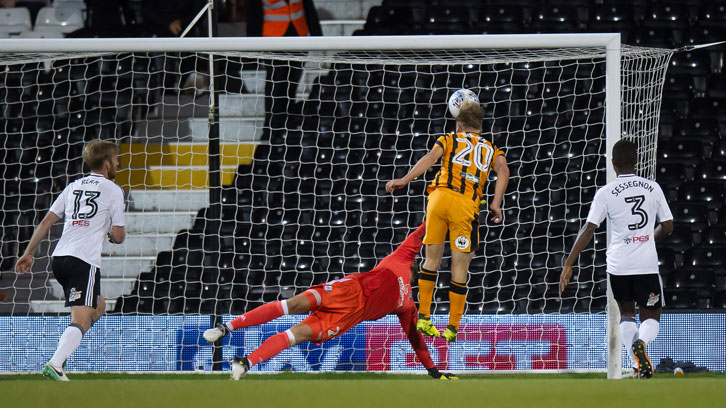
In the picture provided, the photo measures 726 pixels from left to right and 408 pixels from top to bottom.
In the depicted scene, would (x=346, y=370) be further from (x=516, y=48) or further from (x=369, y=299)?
(x=516, y=48)

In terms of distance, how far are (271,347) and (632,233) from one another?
2.40 metres

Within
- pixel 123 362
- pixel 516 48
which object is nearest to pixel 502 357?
pixel 516 48

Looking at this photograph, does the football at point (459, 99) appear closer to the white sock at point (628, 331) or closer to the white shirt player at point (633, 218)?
the white shirt player at point (633, 218)

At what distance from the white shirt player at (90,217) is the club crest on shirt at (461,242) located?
7.20 ft

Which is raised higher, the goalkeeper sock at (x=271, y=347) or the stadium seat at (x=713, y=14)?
the stadium seat at (x=713, y=14)

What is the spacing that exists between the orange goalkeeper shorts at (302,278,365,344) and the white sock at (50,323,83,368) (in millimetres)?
1470

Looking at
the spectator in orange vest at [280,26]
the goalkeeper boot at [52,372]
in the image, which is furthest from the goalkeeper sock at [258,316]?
the spectator in orange vest at [280,26]

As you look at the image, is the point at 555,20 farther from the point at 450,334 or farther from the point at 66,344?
the point at 66,344

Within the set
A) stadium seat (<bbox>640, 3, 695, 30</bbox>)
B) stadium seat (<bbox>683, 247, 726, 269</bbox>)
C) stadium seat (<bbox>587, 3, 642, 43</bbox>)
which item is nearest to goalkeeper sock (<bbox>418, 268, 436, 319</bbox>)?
stadium seat (<bbox>683, 247, 726, 269</bbox>)

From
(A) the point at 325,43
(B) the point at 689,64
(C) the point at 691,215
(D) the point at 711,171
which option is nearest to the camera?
(A) the point at 325,43

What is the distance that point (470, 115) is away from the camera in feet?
22.0

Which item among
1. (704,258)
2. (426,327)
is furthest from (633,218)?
(704,258)

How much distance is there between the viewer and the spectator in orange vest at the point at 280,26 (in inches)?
384

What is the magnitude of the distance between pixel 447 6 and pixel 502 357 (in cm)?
411
